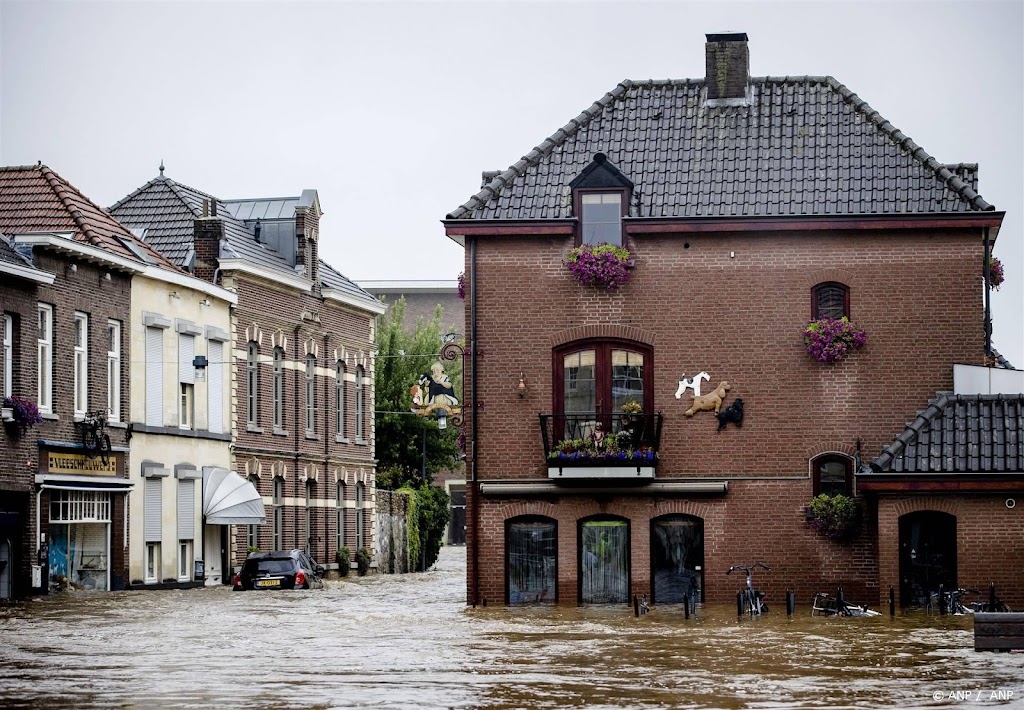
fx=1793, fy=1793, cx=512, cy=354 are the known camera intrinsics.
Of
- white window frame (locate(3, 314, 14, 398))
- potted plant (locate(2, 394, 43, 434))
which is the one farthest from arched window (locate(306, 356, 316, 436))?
potted plant (locate(2, 394, 43, 434))

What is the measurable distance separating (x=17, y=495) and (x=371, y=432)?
2263 cm

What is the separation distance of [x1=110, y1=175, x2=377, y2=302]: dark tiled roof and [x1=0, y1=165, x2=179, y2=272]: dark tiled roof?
175 inches

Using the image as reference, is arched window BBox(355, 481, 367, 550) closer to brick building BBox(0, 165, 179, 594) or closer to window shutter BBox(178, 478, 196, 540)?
window shutter BBox(178, 478, 196, 540)

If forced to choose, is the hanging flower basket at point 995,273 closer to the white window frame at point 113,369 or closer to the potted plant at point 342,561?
the white window frame at point 113,369

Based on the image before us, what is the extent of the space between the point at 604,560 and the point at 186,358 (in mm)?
16059

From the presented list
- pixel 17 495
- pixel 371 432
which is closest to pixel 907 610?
pixel 17 495

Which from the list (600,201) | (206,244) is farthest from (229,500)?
(600,201)

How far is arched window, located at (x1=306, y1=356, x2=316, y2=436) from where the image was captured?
176ft

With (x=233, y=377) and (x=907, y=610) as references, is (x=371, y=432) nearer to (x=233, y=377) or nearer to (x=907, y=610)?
(x=233, y=377)

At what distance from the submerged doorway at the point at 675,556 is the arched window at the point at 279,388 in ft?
64.5

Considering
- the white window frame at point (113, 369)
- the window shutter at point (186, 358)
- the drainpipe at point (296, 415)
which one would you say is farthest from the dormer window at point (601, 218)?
the drainpipe at point (296, 415)

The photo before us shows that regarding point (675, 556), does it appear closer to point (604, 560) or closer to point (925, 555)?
point (604, 560)

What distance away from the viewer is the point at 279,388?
169 ft

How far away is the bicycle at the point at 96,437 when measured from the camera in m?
39.9
